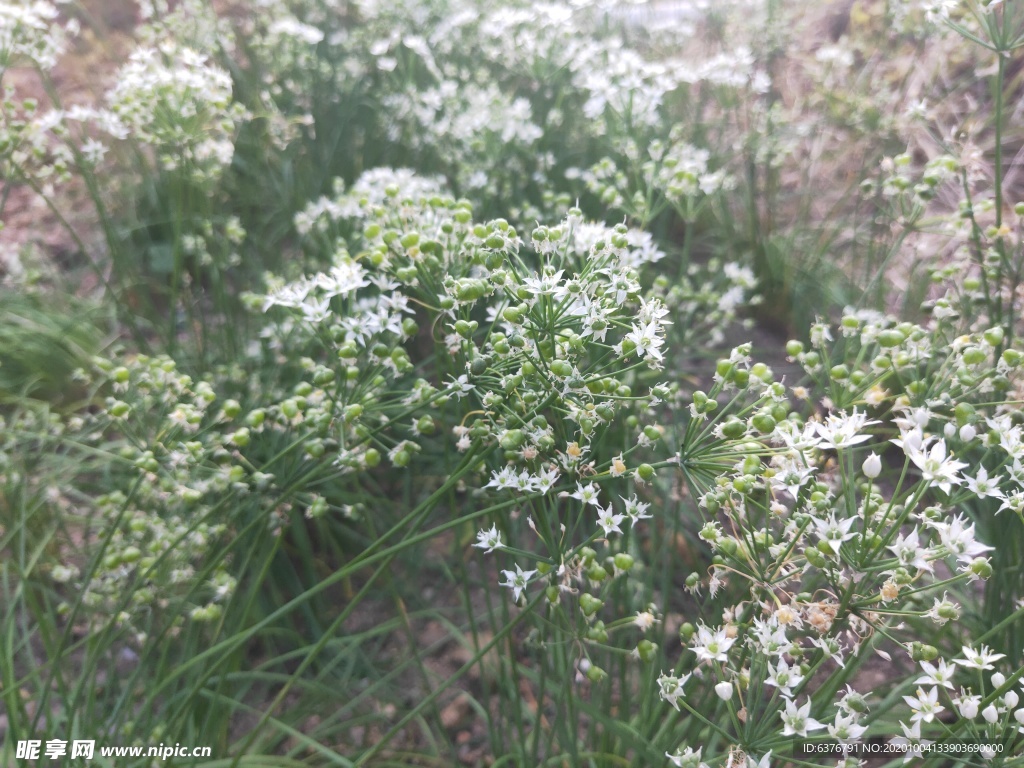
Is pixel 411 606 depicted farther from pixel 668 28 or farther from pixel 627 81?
pixel 668 28

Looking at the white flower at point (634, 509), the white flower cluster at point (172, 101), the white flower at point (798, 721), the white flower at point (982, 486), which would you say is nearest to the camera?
the white flower at point (798, 721)

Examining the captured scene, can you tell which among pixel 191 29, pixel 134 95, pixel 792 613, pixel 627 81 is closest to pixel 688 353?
pixel 627 81

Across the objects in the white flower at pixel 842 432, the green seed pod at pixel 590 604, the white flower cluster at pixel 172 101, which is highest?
the white flower cluster at pixel 172 101

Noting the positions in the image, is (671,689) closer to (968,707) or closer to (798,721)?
A: (798,721)

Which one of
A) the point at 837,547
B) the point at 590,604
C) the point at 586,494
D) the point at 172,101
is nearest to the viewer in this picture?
the point at 837,547

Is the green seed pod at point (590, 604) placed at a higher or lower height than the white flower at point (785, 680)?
higher

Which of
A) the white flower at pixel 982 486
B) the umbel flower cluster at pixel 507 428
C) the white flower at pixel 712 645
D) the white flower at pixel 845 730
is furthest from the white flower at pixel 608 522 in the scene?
the white flower at pixel 982 486

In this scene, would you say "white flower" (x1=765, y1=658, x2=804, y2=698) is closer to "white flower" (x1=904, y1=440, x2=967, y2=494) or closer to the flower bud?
the flower bud

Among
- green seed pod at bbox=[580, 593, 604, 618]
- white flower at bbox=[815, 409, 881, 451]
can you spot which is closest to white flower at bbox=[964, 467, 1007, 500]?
white flower at bbox=[815, 409, 881, 451]

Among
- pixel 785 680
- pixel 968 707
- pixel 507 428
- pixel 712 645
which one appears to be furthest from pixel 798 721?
pixel 507 428

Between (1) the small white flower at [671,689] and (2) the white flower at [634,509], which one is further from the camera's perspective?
(2) the white flower at [634,509]

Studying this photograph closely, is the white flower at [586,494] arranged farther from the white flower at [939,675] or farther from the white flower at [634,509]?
the white flower at [939,675]

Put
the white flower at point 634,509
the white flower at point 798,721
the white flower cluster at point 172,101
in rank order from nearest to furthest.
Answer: the white flower at point 798,721 → the white flower at point 634,509 → the white flower cluster at point 172,101
